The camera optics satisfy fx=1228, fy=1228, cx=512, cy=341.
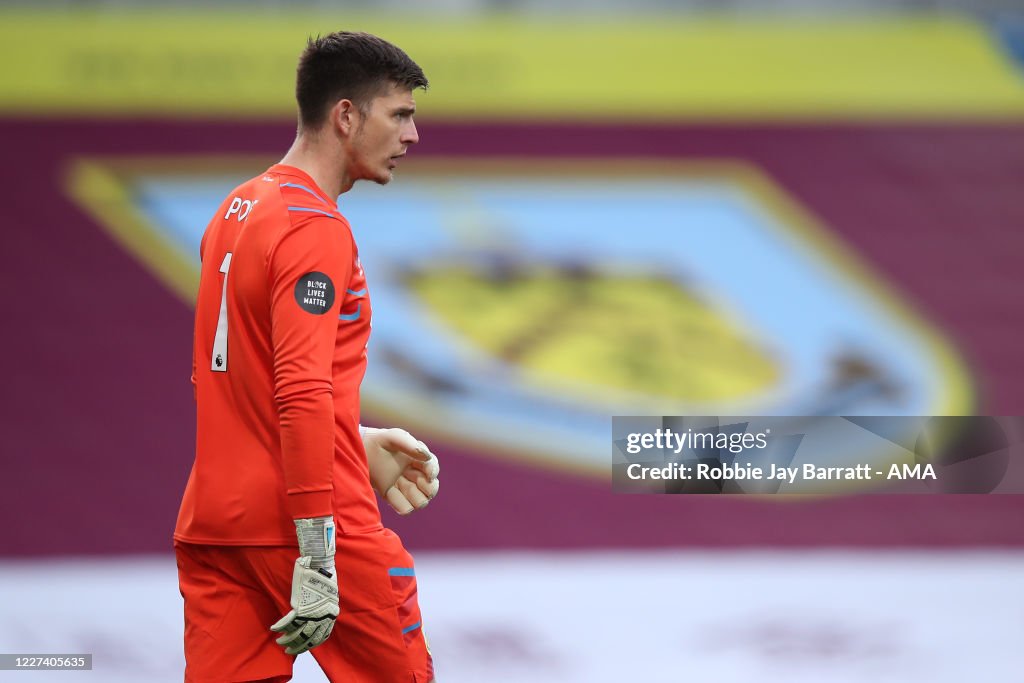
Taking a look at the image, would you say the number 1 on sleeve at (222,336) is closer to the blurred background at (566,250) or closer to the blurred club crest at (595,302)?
the blurred background at (566,250)

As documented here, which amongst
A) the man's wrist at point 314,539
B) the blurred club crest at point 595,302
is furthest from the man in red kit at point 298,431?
the blurred club crest at point 595,302

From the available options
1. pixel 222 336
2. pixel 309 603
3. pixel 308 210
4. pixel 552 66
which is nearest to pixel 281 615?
pixel 309 603

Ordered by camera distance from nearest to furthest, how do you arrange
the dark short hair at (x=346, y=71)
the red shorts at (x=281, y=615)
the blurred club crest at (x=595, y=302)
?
the red shorts at (x=281, y=615) < the dark short hair at (x=346, y=71) < the blurred club crest at (x=595, y=302)

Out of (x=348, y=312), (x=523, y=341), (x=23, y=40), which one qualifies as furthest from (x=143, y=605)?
(x=348, y=312)

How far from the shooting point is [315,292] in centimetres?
212

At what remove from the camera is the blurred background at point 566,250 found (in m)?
6.61

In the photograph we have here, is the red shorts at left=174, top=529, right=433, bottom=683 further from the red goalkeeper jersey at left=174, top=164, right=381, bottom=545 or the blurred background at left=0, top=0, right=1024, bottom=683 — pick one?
the blurred background at left=0, top=0, right=1024, bottom=683

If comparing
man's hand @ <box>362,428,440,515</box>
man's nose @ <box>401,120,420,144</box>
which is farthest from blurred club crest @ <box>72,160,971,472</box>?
man's nose @ <box>401,120,420,144</box>

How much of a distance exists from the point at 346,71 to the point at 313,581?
953 mm

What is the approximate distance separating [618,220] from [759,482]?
1907 mm

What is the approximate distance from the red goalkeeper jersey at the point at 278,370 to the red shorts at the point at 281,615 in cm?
5

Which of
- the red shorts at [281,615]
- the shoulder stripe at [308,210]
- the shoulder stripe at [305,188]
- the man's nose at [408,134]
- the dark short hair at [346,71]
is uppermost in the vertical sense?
the dark short hair at [346,71]

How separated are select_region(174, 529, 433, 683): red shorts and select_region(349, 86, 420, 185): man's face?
70 centimetres

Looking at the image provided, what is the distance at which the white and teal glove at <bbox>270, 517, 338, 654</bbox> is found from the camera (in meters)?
2.10
